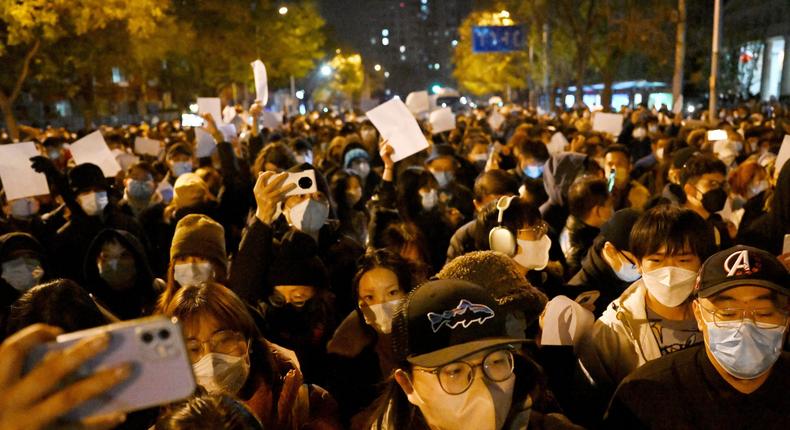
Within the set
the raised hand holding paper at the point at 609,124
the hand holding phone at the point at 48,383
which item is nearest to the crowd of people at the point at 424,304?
the hand holding phone at the point at 48,383

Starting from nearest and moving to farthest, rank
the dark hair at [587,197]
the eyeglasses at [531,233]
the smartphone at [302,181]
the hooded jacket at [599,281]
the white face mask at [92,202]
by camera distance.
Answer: the hooded jacket at [599,281]
the eyeglasses at [531,233]
the smartphone at [302,181]
the dark hair at [587,197]
the white face mask at [92,202]

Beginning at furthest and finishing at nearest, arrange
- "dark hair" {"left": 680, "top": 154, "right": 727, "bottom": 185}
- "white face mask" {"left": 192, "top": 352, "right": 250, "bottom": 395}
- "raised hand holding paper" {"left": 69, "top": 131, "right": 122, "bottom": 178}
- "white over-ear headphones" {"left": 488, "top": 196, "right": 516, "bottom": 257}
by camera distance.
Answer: "raised hand holding paper" {"left": 69, "top": 131, "right": 122, "bottom": 178}, "dark hair" {"left": 680, "top": 154, "right": 727, "bottom": 185}, "white over-ear headphones" {"left": 488, "top": 196, "right": 516, "bottom": 257}, "white face mask" {"left": 192, "top": 352, "right": 250, "bottom": 395}

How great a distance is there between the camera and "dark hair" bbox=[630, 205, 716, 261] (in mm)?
3334

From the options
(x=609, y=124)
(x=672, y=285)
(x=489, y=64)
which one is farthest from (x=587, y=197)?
(x=489, y=64)

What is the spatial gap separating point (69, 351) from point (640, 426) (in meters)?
2.14

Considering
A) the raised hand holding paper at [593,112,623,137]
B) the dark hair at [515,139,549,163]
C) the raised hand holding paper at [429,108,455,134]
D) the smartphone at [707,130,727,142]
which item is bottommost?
the raised hand holding paper at [593,112,623,137]

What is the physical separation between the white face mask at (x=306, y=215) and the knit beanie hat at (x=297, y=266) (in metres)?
0.41

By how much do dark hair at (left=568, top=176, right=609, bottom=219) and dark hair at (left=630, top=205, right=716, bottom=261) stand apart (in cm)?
190

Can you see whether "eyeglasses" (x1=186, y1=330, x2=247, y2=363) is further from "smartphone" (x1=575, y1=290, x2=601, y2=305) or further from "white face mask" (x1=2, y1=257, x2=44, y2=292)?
"white face mask" (x1=2, y1=257, x2=44, y2=292)

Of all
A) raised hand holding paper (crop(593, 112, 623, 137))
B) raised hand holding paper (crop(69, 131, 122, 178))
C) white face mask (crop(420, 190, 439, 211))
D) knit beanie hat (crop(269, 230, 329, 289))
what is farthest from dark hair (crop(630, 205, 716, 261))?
raised hand holding paper (crop(593, 112, 623, 137))

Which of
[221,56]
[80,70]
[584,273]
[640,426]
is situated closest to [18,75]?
[80,70]

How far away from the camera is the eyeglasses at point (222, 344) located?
3.05m

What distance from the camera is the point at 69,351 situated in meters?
1.21

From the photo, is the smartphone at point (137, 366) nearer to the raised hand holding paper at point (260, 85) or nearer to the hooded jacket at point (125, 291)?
the hooded jacket at point (125, 291)
